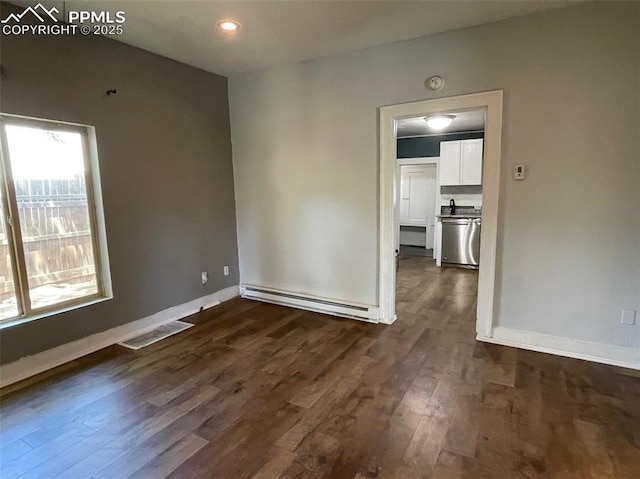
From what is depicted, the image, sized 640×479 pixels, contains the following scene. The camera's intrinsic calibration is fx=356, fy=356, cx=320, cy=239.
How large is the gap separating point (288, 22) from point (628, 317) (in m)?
3.54

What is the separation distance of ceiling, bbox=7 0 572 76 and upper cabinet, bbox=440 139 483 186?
3.78m

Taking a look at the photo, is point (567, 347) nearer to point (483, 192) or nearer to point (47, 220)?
point (483, 192)

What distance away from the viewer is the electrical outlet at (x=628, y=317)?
2.74 metres

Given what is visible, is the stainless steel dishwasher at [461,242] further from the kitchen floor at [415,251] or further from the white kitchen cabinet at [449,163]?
the kitchen floor at [415,251]

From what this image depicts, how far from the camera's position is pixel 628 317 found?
2.75 meters

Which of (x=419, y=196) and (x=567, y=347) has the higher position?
(x=419, y=196)

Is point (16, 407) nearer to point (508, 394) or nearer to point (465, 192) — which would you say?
point (508, 394)

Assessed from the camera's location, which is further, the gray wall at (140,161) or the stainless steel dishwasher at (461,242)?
the stainless steel dishwasher at (461,242)

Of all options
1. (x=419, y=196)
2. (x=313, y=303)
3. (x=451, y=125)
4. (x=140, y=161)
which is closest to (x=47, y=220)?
(x=140, y=161)

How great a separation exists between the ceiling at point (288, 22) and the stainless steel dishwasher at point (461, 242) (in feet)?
12.6

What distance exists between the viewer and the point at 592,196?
2768mm

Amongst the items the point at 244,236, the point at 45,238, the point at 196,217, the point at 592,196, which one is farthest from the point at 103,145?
the point at 592,196

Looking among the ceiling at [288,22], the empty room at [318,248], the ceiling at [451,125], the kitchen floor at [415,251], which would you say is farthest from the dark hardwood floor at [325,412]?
the kitchen floor at [415,251]

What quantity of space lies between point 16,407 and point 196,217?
2303 millimetres
